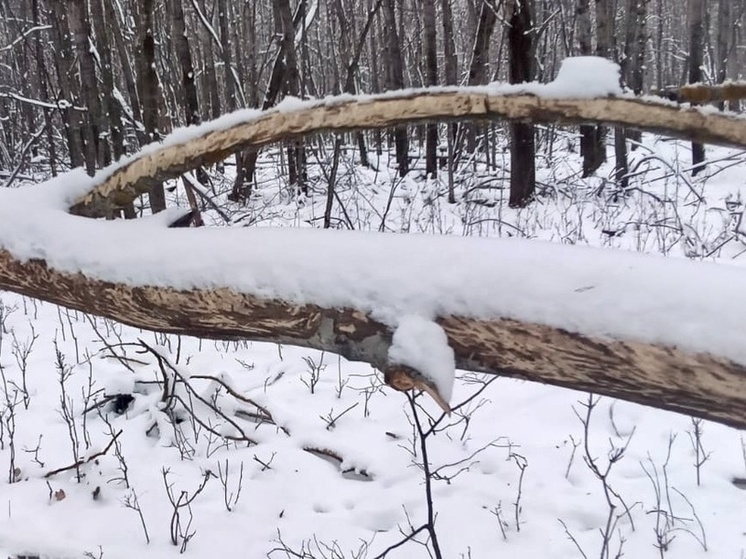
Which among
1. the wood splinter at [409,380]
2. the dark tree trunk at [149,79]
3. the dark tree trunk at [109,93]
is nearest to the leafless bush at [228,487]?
the wood splinter at [409,380]

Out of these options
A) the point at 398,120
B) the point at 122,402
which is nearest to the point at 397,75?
the point at 122,402

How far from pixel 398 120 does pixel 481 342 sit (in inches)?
21.7

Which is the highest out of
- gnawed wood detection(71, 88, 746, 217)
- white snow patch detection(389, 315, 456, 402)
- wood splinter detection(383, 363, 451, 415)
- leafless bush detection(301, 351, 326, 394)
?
gnawed wood detection(71, 88, 746, 217)

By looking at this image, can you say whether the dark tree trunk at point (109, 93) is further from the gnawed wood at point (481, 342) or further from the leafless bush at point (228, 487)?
the gnawed wood at point (481, 342)

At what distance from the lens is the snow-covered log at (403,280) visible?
0.94 m

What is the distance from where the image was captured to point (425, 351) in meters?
1.04

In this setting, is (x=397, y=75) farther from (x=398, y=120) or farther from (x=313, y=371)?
(x=398, y=120)

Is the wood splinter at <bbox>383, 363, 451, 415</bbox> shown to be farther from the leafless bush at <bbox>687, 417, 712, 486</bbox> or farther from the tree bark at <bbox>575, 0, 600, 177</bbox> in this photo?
the tree bark at <bbox>575, 0, 600, 177</bbox>

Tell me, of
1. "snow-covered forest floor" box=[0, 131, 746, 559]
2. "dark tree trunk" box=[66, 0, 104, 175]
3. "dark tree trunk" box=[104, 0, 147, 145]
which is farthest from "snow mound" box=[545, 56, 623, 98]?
"dark tree trunk" box=[104, 0, 147, 145]

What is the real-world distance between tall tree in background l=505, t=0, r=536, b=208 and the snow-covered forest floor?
505 cm

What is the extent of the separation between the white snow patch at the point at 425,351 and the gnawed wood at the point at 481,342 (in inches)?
1.2

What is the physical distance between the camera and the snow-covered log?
0.94 meters

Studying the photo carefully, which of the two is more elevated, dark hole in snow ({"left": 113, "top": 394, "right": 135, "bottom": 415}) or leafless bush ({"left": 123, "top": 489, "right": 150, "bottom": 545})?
dark hole in snow ({"left": 113, "top": 394, "right": 135, "bottom": 415})

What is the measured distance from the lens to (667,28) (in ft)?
109
